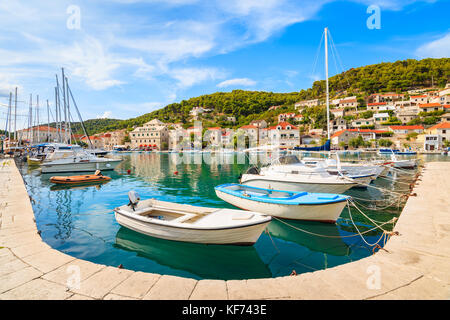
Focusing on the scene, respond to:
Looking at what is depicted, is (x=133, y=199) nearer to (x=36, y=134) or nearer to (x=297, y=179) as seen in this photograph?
(x=297, y=179)

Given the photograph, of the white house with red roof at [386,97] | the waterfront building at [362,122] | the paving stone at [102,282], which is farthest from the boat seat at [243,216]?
the white house with red roof at [386,97]

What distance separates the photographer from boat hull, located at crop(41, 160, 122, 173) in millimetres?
26203

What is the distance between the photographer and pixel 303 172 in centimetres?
1275

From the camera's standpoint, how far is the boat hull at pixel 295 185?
11672mm

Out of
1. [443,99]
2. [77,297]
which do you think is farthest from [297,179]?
[443,99]

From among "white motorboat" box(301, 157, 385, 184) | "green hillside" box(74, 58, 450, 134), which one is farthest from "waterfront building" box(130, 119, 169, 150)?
"white motorboat" box(301, 157, 385, 184)

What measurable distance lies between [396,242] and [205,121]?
12875 centimetres

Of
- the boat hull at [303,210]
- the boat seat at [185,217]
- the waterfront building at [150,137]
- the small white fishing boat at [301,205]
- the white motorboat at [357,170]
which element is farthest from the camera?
the waterfront building at [150,137]

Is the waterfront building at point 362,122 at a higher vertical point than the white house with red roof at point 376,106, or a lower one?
lower

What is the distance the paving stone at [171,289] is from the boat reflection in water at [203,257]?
1999 millimetres

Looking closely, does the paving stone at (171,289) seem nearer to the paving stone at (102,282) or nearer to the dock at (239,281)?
the dock at (239,281)

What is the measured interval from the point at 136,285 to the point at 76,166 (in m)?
29.3
